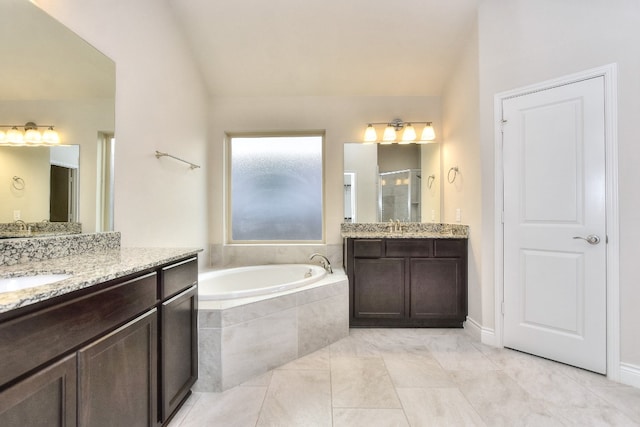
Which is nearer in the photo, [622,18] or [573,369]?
[622,18]

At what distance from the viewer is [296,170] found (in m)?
3.42

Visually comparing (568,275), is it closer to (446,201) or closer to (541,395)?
(541,395)

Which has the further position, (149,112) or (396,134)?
(396,134)

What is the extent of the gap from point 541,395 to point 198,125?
3522 millimetres

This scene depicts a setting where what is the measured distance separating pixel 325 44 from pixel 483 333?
2.97m

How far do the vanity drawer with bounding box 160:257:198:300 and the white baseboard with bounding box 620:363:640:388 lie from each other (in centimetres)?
276

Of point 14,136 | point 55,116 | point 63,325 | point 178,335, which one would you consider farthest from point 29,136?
point 178,335

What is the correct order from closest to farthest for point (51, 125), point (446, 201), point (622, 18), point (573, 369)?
point (51, 125)
point (622, 18)
point (573, 369)
point (446, 201)

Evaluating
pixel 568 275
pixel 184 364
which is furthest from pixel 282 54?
pixel 568 275

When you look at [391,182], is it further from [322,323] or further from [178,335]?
[178,335]

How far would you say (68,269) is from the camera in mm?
1110

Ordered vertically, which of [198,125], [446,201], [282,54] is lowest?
[446,201]

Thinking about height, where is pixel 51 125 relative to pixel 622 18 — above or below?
below

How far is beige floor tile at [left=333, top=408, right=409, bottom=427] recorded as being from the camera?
1.46m
